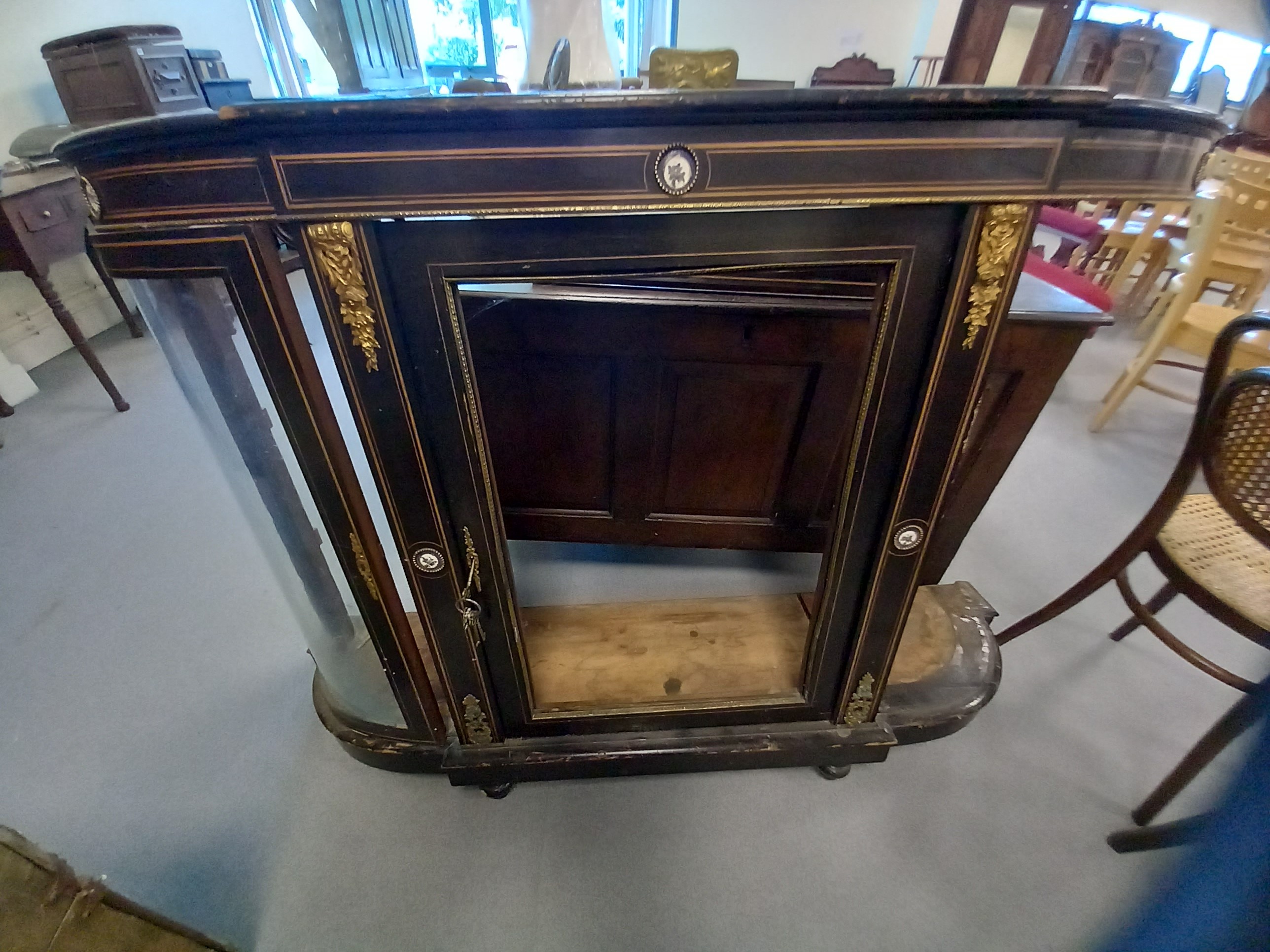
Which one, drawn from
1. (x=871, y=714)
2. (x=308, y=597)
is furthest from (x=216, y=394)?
(x=871, y=714)

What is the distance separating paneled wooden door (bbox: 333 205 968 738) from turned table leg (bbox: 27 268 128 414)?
6.28 ft

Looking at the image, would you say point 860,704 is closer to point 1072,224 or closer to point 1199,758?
point 1199,758

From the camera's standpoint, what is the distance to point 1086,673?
1.51 metres

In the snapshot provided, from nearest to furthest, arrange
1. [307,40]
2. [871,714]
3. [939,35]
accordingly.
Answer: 1. [871,714]
2. [307,40]
3. [939,35]

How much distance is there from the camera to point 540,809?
4.06 feet

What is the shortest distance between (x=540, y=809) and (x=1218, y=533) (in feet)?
4.73

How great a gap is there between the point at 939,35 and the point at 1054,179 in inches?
210

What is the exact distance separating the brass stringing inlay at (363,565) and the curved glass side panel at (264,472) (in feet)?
0.41

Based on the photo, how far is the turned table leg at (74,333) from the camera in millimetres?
2154

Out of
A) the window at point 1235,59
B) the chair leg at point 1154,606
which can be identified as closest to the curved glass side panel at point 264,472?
the chair leg at point 1154,606

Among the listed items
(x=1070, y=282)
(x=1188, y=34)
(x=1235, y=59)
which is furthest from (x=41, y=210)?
(x=1235, y=59)

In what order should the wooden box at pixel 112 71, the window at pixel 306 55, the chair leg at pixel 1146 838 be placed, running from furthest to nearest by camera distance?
1. the window at pixel 306 55
2. the wooden box at pixel 112 71
3. the chair leg at pixel 1146 838

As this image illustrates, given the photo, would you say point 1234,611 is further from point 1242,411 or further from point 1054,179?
point 1054,179

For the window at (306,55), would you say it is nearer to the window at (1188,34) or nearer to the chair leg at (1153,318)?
the chair leg at (1153,318)
